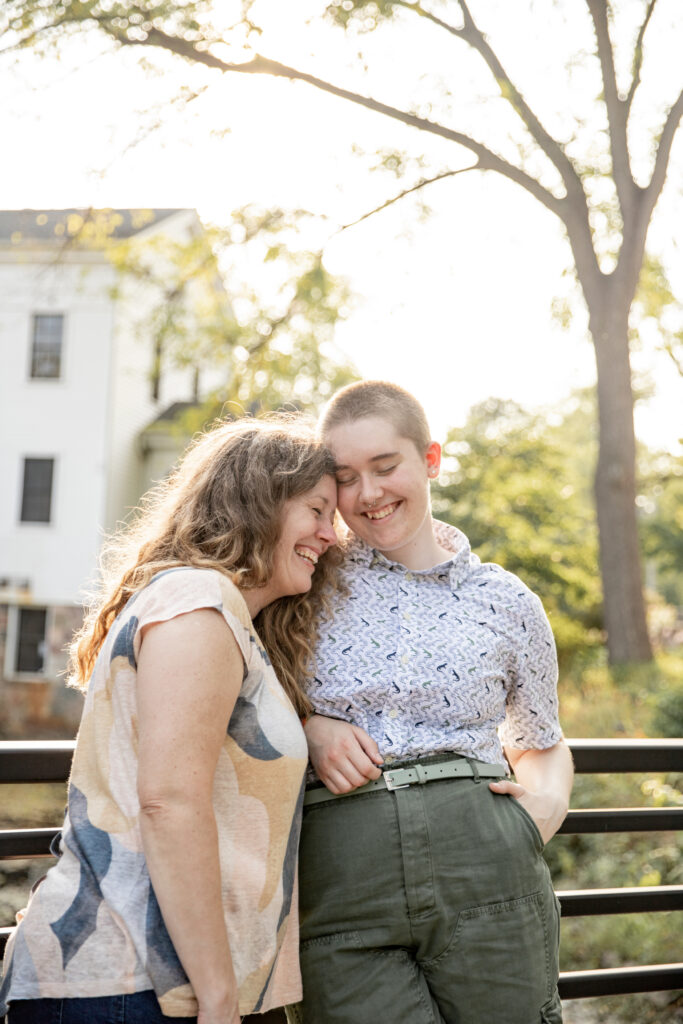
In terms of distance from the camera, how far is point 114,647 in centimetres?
182

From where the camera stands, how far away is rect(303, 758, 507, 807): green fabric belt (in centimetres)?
222

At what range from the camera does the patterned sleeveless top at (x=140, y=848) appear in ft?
5.77

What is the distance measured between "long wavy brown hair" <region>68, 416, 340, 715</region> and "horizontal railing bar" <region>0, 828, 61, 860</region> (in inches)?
15.6

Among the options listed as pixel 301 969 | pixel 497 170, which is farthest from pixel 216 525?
pixel 497 170

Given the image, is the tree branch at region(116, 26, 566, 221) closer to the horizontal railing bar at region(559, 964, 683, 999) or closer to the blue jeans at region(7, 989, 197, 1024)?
the horizontal railing bar at region(559, 964, 683, 999)

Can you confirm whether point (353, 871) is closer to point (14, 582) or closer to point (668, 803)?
point (668, 803)

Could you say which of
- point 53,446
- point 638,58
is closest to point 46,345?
point 53,446

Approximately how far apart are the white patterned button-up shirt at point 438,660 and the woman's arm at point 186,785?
0.59m

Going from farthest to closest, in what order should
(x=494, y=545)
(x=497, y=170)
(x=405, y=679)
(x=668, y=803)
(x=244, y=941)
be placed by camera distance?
1. (x=494, y=545)
2. (x=497, y=170)
3. (x=668, y=803)
4. (x=405, y=679)
5. (x=244, y=941)

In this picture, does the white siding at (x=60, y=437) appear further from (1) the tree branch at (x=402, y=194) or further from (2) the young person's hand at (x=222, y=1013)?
(2) the young person's hand at (x=222, y=1013)

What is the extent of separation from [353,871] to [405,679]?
0.44 meters

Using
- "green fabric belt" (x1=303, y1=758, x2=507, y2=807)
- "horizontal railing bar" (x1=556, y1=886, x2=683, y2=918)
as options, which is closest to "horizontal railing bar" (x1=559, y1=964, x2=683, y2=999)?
"horizontal railing bar" (x1=556, y1=886, x2=683, y2=918)

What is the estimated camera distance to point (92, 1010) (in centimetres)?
175

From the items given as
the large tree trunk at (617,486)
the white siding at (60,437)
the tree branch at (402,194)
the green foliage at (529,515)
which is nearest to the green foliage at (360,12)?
the tree branch at (402,194)
